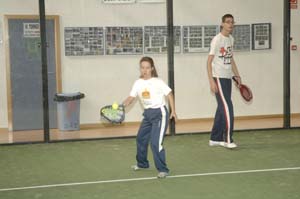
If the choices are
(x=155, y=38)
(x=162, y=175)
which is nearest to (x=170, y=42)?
(x=155, y=38)

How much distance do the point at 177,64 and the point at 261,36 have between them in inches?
68.4

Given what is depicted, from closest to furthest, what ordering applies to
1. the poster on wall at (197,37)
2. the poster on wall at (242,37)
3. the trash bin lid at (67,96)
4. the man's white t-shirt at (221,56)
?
the man's white t-shirt at (221,56) < the trash bin lid at (67,96) < the poster on wall at (197,37) < the poster on wall at (242,37)

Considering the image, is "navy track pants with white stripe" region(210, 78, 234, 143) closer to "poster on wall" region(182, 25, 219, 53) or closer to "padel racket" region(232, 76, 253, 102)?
"padel racket" region(232, 76, 253, 102)

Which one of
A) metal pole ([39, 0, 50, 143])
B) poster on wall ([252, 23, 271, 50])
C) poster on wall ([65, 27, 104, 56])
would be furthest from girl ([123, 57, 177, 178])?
poster on wall ([252, 23, 271, 50])

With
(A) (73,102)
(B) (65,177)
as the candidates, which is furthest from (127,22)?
(B) (65,177)

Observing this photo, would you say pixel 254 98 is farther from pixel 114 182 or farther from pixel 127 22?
pixel 114 182

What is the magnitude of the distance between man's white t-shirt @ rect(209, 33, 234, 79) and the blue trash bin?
2947mm

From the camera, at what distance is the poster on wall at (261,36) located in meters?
11.2

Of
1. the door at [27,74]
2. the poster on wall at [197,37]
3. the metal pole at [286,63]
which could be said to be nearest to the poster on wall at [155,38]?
the poster on wall at [197,37]

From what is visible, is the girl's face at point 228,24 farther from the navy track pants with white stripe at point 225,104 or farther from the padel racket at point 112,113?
the padel racket at point 112,113

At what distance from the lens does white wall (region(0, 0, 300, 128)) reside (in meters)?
10.1

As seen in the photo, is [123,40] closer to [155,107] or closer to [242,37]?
[242,37]

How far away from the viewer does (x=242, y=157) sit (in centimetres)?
777

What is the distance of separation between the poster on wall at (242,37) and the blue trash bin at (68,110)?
3110mm
